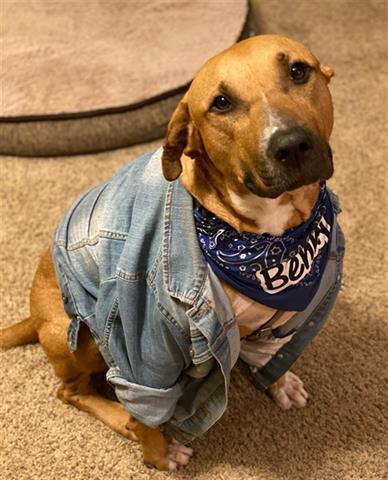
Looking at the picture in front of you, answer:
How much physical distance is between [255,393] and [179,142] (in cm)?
89

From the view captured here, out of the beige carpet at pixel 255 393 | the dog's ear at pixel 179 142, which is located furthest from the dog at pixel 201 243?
the beige carpet at pixel 255 393

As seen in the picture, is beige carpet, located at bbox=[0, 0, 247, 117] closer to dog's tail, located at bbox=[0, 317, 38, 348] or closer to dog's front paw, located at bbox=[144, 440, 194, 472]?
dog's tail, located at bbox=[0, 317, 38, 348]

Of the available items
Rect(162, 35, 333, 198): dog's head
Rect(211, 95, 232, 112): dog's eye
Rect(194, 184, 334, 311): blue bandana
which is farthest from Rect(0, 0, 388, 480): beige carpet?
Rect(211, 95, 232, 112): dog's eye

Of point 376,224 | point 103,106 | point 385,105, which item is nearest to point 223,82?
point 376,224

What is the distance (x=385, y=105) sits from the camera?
2818 mm

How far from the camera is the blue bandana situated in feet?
4.59

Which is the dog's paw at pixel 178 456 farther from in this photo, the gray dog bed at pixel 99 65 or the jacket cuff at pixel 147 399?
the gray dog bed at pixel 99 65

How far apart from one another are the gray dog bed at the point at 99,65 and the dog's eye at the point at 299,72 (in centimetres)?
132

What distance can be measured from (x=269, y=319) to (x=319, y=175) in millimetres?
449

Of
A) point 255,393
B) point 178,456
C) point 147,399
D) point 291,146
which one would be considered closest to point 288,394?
point 255,393

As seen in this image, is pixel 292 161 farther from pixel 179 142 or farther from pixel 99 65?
pixel 99 65

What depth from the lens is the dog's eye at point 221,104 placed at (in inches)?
51.6

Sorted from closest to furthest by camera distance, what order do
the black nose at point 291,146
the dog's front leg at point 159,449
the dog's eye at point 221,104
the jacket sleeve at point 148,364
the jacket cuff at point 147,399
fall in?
the black nose at point 291,146 < the dog's eye at point 221,104 < the jacket sleeve at point 148,364 < the jacket cuff at point 147,399 < the dog's front leg at point 159,449

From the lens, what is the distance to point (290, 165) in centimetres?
123
